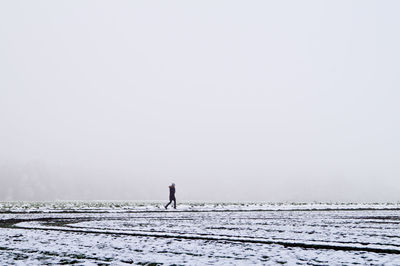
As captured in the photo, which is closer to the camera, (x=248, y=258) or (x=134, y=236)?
(x=248, y=258)

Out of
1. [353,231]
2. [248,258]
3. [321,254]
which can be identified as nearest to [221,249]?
[248,258]

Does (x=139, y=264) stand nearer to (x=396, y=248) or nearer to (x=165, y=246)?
(x=165, y=246)

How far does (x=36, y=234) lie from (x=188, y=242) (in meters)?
6.78

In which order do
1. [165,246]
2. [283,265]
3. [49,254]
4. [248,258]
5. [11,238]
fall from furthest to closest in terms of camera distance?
[11,238] → [165,246] → [49,254] → [248,258] → [283,265]

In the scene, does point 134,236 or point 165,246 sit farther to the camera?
point 134,236

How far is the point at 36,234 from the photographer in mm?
16938

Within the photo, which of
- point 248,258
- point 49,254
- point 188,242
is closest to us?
point 248,258

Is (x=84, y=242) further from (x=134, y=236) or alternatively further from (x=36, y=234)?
(x=36, y=234)

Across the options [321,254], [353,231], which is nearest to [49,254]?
[321,254]

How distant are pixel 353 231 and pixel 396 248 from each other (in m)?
5.39

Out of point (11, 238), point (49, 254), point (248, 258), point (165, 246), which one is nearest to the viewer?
point (248, 258)

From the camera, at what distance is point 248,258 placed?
36.2 ft

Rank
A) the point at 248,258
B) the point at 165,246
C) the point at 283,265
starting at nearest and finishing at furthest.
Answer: the point at 283,265 → the point at 248,258 → the point at 165,246

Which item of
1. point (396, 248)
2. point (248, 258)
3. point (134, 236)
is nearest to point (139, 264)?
point (248, 258)
